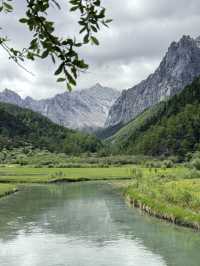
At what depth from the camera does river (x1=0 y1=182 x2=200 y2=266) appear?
35.9 m

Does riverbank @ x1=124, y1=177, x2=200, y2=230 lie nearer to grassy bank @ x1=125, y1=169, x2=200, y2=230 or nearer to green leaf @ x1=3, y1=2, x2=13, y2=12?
grassy bank @ x1=125, y1=169, x2=200, y2=230

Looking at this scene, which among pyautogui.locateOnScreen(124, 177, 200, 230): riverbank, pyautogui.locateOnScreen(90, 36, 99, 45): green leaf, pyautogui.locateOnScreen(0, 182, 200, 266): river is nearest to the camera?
pyautogui.locateOnScreen(90, 36, 99, 45): green leaf

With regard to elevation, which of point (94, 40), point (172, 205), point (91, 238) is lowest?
point (91, 238)

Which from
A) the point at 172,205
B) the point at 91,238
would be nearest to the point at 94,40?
the point at 91,238

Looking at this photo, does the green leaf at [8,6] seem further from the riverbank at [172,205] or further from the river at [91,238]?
the riverbank at [172,205]

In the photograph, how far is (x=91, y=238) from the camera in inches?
1726

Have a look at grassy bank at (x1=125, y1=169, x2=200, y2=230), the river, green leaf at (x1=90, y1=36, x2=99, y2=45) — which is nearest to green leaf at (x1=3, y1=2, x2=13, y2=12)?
green leaf at (x1=90, y1=36, x2=99, y2=45)

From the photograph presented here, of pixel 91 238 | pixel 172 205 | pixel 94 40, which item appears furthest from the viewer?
pixel 172 205

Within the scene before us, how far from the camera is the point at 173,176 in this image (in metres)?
A: 111

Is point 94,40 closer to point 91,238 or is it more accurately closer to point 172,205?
point 91,238

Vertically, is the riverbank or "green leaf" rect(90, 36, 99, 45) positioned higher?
"green leaf" rect(90, 36, 99, 45)

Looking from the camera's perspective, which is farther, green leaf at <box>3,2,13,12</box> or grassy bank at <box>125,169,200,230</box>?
grassy bank at <box>125,169,200,230</box>

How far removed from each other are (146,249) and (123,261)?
4885mm

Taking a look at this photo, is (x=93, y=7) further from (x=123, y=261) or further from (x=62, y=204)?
(x=62, y=204)
